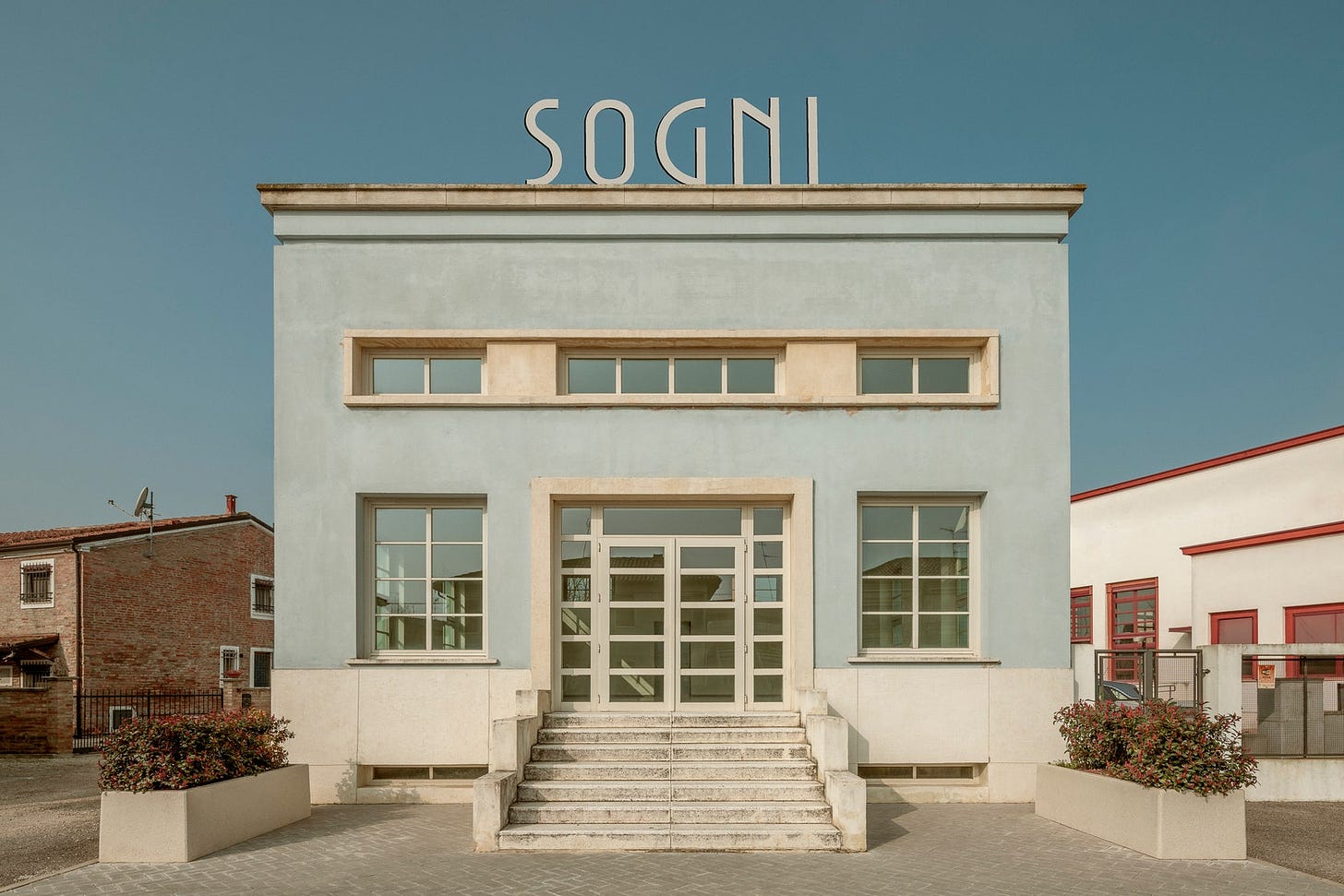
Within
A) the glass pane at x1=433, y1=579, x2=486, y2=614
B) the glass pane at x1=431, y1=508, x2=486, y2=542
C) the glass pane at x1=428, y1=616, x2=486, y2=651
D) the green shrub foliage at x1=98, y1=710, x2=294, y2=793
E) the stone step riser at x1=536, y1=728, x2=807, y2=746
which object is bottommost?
the stone step riser at x1=536, y1=728, x2=807, y2=746

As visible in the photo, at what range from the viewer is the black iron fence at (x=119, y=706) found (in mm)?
20791

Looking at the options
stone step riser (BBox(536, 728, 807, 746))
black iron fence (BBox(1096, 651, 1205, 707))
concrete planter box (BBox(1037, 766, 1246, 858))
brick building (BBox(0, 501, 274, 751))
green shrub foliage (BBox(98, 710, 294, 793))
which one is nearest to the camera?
concrete planter box (BBox(1037, 766, 1246, 858))

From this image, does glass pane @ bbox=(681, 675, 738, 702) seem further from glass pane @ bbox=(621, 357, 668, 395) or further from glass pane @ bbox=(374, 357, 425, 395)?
glass pane @ bbox=(374, 357, 425, 395)

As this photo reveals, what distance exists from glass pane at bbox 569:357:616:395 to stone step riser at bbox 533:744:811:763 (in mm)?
4188

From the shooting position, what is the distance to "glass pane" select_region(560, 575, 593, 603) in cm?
1115

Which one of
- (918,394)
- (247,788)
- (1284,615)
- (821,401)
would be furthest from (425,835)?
(1284,615)

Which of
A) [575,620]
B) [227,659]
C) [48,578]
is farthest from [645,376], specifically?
[227,659]

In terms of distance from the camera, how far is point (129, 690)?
2428 centimetres

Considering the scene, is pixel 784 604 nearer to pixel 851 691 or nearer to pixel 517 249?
pixel 851 691

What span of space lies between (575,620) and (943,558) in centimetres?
449

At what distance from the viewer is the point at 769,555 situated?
11227 millimetres

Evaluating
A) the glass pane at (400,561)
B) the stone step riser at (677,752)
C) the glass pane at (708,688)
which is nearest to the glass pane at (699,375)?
the glass pane at (708,688)

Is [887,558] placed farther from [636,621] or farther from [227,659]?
[227,659]

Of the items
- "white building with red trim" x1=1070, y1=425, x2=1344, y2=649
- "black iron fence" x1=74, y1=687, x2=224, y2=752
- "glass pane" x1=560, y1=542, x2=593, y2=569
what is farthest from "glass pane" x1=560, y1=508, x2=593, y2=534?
"black iron fence" x1=74, y1=687, x2=224, y2=752
